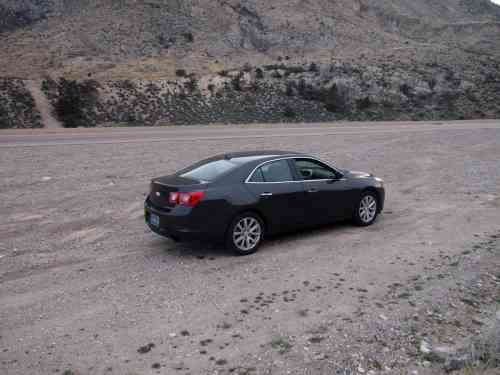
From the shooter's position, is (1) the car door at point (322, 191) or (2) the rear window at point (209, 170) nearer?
(2) the rear window at point (209, 170)

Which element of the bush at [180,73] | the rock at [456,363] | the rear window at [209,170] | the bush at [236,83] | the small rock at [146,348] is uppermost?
the bush at [180,73]

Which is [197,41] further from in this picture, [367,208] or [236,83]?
[367,208]

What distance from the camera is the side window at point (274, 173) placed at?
7.86 metres

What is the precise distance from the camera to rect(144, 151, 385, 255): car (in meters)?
7.29

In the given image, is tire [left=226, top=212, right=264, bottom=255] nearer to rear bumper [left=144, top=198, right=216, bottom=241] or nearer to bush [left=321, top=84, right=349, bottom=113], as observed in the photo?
rear bumper [left=144, top=198, right=216, bottom=241]

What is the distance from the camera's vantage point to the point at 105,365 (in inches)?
185

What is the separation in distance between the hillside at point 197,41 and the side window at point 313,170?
3694 cm

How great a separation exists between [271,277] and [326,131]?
75.7 ft

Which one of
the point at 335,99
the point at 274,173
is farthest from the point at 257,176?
the point at 335,99

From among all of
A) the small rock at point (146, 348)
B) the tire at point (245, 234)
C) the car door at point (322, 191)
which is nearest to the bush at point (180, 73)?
the car door at point (322, 191)

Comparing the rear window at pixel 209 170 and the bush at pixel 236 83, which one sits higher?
the bush at pixel 236 83

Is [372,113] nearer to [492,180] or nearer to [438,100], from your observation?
[438,100]

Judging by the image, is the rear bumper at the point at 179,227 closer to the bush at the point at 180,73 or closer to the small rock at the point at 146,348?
the small rock at the point at 146,348

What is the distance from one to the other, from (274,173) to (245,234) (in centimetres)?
111
